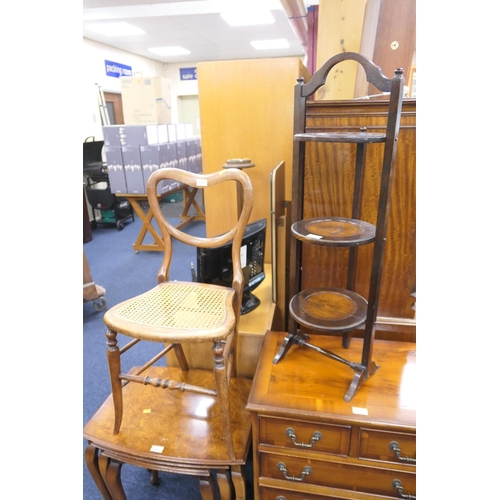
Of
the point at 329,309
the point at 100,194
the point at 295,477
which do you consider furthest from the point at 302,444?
the point at 100,194

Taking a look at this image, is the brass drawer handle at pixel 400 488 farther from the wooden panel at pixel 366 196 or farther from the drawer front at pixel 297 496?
the wooden panel at pixel 366 196

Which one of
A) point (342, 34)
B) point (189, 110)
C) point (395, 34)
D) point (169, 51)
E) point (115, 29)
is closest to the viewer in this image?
point (395, 34)

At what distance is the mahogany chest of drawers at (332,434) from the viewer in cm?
103

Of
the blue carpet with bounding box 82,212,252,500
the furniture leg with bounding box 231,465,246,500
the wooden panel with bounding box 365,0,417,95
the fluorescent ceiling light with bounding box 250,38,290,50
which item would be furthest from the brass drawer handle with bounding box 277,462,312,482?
the fluorescent ceiling light with bounding box 250,38,290,50

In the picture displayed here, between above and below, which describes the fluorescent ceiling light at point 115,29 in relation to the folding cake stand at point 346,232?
above

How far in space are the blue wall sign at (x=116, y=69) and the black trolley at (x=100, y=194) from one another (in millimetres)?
1810

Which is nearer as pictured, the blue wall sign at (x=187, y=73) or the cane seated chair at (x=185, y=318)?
the cane seated chair at (x=185, y=318)

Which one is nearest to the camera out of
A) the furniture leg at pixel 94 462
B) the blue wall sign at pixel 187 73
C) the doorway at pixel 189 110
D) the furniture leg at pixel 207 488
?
the furniture leg at pixel 207 488

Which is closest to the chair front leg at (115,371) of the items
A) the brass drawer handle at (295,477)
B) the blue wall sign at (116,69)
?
the brass drawer handle at (295,477)

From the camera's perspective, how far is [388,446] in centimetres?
103

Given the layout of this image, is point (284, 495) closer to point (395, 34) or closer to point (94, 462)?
point (94, 462)

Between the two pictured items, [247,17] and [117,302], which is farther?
[247,17]

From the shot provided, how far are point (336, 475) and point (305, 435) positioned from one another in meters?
0.18
